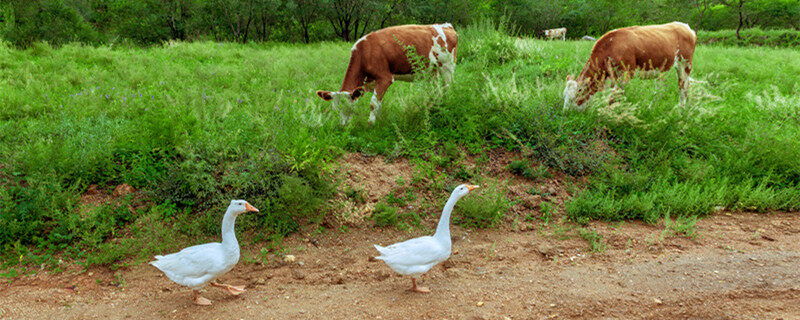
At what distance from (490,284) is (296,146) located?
252cm

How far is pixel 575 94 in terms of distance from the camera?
6.72 m

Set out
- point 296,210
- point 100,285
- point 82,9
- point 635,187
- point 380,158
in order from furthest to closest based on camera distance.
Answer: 1. point 82,9
2. point 380,158
3. point 635,187
4. point 296,210
5. point 100,285

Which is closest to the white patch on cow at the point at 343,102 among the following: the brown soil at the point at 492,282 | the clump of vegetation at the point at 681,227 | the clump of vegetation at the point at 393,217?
the clump of vegetation at the point at 393,217

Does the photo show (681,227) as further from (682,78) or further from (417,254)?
(682,78)

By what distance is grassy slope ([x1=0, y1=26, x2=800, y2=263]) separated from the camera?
461 centimetres

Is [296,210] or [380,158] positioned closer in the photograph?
[296,210]

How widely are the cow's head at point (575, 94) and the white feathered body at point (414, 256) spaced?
13.8 ft

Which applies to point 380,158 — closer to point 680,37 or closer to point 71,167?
point 71,167

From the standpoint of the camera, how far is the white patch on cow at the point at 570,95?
6684mm

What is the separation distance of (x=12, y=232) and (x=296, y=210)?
107 inches

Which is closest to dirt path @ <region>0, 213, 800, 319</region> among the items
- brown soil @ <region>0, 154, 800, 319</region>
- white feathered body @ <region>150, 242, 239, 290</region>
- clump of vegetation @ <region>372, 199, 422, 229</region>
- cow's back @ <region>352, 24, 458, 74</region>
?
brown soil @ <region>0, 154, 800, 319</region>

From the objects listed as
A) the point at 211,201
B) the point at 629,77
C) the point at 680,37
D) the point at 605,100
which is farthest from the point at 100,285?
the point at 680,37

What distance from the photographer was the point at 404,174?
575cm

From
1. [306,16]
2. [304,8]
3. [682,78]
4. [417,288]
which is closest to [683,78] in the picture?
[682,78]
